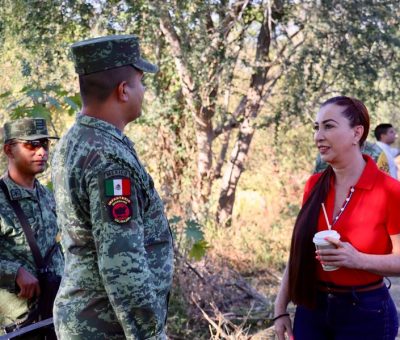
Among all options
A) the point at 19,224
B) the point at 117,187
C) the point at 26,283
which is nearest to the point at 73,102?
the point at 19,224

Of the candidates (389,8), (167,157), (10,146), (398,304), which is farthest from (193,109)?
(10,146)

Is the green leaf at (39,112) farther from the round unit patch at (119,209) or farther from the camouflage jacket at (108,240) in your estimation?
the round unit patch at (119,209)

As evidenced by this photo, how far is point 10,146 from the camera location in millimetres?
4629

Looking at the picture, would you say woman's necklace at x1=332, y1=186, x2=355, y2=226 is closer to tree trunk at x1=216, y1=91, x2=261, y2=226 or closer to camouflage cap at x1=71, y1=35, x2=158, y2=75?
camouflage cap at x1=71, y1=35, x2=158, y2=75

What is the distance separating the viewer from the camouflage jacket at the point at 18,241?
4234mm

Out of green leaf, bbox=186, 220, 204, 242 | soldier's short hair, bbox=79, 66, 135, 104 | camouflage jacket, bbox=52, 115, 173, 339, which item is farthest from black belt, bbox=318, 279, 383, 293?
green leaf, bbox=186, 220, 204, 242

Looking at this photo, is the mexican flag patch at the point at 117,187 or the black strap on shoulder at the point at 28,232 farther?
the black strap on shoulder at the point at 28,232

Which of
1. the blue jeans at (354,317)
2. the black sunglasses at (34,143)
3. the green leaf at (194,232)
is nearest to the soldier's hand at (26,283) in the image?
the black sunglasses at (34,143)

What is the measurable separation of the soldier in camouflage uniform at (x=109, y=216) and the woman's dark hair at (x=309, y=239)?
82cm

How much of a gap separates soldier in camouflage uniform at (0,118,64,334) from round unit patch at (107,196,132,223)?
182 centimetres

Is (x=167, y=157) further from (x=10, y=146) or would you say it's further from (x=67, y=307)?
(x=67, y=307)

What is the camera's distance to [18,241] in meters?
4.29

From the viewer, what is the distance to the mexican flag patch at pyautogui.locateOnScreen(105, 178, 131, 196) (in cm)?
252

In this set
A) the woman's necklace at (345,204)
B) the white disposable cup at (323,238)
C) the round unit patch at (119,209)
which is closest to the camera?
the round unit patch at (119,209)
